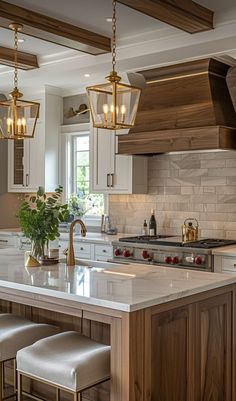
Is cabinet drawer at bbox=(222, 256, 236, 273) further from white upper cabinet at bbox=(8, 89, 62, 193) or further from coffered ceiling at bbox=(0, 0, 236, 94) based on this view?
white upper cabinet at bbox=(8, 89, 62, 193)

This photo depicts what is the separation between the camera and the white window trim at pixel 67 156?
20.7 feet

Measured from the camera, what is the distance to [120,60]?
4.78 meters

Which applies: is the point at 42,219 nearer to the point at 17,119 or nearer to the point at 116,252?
the point at 17,119

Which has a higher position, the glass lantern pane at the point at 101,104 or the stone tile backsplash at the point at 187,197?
the glass lantern pane at the point at 101,104

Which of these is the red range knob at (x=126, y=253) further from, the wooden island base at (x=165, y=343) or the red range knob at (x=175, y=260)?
the wooden island base at (x=165, y=343)

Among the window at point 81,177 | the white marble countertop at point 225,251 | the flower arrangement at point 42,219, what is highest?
the window at point 81,177

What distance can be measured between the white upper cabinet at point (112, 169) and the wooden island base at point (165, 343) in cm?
248

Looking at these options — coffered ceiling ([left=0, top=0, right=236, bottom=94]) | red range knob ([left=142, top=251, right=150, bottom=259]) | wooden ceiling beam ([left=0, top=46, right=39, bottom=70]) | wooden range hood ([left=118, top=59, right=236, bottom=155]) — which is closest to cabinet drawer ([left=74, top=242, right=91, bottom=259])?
red range knob ([left=142, top=251, right=150, bottom=259])

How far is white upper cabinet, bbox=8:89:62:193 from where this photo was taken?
20.7 ft

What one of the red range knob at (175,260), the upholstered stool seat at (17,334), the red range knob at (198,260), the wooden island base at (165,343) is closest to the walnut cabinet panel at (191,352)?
the wooden island base at (165,343)

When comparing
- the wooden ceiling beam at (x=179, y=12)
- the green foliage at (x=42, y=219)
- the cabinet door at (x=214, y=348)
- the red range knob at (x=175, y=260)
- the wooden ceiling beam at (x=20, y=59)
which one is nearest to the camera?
the cabinet door at (x=214, y=348)

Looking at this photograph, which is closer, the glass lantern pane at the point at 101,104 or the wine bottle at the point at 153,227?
the glass lantern pane at the point at 101,104

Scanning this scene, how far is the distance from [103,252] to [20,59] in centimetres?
220

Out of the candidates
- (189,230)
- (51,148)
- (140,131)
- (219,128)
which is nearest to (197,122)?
(219,128)
